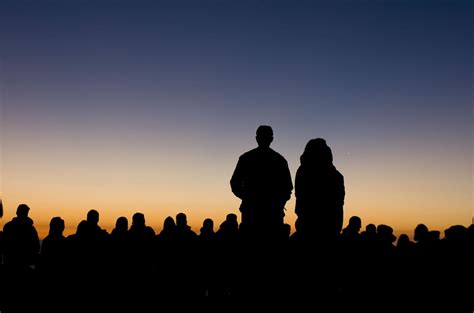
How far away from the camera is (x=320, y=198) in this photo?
8820 millimetres

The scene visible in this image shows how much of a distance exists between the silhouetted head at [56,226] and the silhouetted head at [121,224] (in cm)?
114

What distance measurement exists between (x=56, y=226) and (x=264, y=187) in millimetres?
3938

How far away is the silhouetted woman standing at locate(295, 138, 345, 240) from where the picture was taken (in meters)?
8.77

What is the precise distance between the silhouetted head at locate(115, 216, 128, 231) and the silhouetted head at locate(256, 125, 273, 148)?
3.31 meters

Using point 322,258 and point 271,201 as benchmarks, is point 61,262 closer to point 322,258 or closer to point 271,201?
point 271,201

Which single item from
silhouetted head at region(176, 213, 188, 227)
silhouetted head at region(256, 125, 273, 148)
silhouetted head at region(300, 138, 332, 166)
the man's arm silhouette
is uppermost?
silhouetted head at region(256, 125, 273, 148)

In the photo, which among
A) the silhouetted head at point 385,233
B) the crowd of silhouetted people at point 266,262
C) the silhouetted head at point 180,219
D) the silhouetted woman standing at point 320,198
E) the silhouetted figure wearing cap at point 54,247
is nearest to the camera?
the crowd of silhouetted people at point 266,262

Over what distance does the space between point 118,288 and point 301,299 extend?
3307 millimetres

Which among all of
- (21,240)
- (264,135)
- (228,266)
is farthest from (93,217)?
(264,135)

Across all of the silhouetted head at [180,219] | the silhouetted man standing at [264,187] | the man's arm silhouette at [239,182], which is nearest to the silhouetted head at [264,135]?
the silhouetted man standing at [264,187]

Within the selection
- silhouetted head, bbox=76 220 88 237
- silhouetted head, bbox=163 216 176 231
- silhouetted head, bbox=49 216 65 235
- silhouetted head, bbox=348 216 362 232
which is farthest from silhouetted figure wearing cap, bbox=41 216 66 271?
silhouetted head, bbox=348 216 362 232

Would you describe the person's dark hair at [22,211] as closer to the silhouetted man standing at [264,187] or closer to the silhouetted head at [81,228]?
the silhouetted head at [81,228]

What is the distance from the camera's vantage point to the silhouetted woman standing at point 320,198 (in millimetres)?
8766

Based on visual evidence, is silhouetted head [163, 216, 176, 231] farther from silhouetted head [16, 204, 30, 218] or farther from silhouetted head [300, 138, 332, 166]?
silhouetted head [300, 138, 332, 166]
